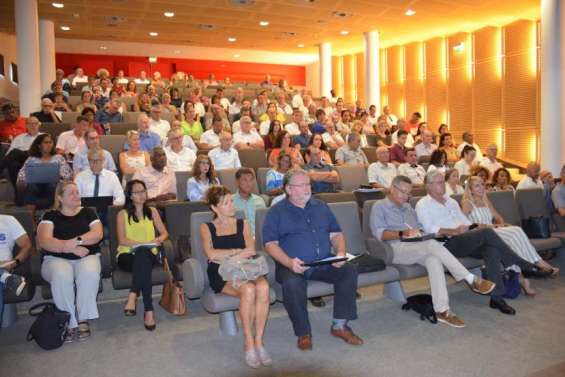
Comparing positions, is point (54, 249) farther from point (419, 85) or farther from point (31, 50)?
point (419, 85)

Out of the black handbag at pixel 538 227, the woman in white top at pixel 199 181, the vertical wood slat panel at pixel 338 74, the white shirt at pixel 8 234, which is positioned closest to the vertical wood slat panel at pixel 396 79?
the vertical wood slat panel at pixel 338 74

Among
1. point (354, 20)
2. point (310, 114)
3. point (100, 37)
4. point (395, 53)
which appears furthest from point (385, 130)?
point (100, 37)

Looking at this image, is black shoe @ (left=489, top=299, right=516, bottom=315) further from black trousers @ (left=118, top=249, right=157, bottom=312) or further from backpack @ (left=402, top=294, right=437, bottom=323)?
black trousers @ (left=118, top=249, right=157, bottom=312)

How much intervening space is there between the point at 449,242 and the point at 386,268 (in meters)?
0.76

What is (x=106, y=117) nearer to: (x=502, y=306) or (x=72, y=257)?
(x=72, y=257)

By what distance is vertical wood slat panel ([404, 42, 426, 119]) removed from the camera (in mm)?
15414

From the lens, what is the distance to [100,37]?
16.2 m

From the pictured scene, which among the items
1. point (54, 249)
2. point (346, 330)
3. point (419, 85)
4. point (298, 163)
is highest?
point (419, 85)

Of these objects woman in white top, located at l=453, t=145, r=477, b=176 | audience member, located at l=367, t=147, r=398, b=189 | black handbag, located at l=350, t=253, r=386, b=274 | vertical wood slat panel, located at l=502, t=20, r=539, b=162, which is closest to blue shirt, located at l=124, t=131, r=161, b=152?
audience member, located at l=367, t=147, r=398, b=189

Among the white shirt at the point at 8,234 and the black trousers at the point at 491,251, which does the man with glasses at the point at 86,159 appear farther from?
the black trousers at the point at 491,251

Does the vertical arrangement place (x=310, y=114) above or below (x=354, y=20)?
below

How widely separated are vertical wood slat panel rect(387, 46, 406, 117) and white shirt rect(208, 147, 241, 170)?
10.7 meters

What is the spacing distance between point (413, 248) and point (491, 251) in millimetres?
695

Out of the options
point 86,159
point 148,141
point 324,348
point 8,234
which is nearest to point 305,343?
point 324,348
